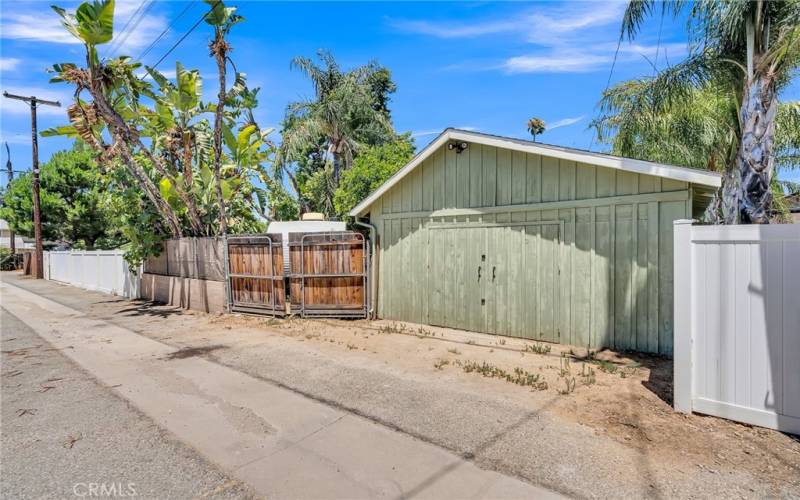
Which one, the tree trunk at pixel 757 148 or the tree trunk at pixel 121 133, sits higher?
the tree trunk at pixel 121 133

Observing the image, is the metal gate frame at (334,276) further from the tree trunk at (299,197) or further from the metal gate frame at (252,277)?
the tree trunk at (299,197)

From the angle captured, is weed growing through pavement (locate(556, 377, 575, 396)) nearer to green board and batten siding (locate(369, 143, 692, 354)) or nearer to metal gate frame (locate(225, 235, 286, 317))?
green board and batten siding (locate(369, 143, 692, 354))

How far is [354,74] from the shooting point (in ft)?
67.6

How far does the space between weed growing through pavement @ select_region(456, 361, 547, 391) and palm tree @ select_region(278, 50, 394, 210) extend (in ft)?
50.9

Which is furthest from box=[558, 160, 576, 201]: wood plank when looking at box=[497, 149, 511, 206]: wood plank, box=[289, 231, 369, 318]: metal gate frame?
box=[289, 231, 369, 318]: metal gate frame

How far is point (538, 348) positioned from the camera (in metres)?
6.45

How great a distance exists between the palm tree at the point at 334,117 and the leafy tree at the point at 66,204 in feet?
41.5

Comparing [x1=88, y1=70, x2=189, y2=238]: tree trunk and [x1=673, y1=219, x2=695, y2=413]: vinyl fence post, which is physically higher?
[x1=88, y1=70, x2=189, y2=238]: tree trunk

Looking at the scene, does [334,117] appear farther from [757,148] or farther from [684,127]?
[757,148]

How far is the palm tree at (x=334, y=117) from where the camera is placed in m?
19.2

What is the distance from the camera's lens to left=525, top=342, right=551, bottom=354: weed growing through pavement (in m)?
6.34

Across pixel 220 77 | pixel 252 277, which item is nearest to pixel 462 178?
pixel 252 277

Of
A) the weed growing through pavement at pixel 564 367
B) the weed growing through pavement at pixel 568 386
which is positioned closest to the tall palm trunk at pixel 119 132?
the weed growing through pavement at pixel 564 367

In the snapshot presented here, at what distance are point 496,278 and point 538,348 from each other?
156 cm
